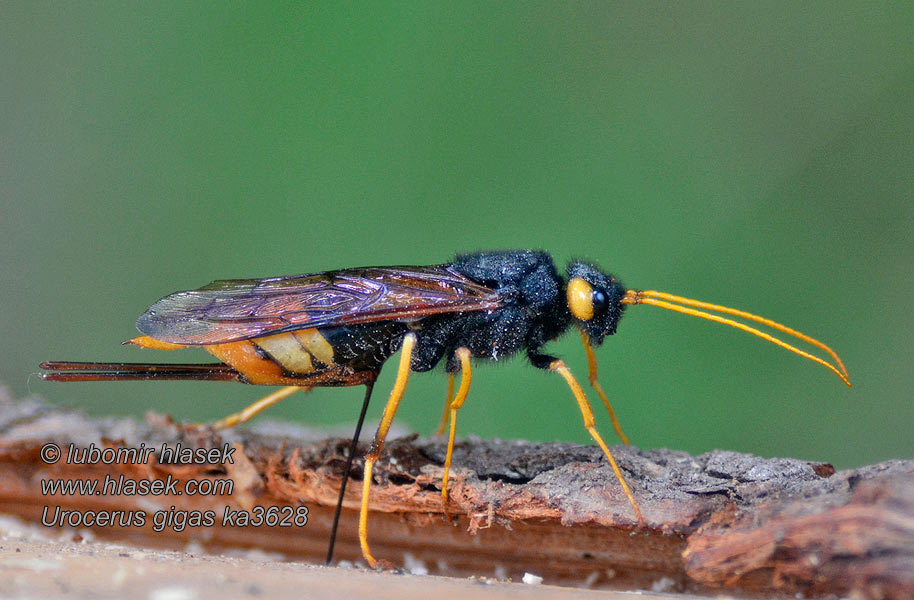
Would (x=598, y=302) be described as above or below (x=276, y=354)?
above

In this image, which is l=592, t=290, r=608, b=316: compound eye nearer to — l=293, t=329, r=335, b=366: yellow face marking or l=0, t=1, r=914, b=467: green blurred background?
Result: l=293, t=329, r=335, b=366: yellow face marking

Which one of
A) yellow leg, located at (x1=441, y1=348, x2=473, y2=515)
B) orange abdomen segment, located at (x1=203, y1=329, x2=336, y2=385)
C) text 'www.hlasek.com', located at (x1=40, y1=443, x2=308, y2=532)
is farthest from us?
orange abdomen segment, located at (x1=203, y1=329, x2=336, y2=385)

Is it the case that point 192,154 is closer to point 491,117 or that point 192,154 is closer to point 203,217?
point 203,217

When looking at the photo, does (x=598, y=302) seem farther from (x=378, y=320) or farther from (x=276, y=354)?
(x=276, y=354)

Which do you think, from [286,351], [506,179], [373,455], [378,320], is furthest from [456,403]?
[506,179]

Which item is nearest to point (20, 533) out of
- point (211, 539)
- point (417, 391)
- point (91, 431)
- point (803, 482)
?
point (91, 431)

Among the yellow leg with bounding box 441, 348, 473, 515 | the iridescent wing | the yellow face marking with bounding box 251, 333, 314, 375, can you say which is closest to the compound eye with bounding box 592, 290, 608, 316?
the iridescent wing

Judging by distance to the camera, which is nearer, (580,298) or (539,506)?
(539,506)
